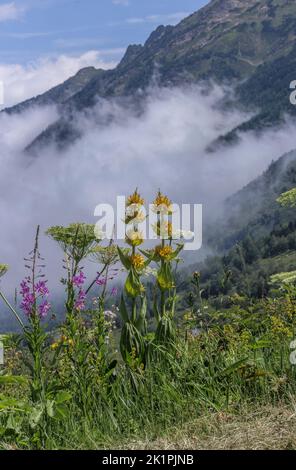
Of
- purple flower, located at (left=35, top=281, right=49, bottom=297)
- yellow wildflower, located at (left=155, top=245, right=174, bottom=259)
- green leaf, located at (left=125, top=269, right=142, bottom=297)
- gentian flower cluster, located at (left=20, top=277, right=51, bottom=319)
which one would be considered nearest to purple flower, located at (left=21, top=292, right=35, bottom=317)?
gentian flower cluster, located at (left=20, top=277, right=51, bottom=319)

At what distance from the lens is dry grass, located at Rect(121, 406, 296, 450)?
5.04 m

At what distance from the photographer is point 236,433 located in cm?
526

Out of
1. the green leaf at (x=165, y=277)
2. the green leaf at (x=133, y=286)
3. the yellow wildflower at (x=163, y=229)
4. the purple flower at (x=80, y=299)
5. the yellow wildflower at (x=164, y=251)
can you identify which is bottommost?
the purple flower at (x=80, y=299)

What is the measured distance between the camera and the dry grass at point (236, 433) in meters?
5.04

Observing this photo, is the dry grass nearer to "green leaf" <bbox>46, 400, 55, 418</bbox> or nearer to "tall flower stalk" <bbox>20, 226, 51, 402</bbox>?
"green leaf" <bbox>46, 400, 55, 418</bbox>

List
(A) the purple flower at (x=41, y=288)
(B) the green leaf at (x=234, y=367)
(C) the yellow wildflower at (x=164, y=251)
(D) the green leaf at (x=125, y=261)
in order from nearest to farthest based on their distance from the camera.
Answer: (B) the green leaf at (x=234, y=367)
(A) the purple flower at (x=41, y=288)
(D) the green leaf at (x=125, y=261)
(C) the yellow wildflower at (x=164, y=251)

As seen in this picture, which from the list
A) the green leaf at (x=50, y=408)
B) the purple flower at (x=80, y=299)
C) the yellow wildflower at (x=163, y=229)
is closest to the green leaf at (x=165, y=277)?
the yellow wildflower at (x=163, y=229)

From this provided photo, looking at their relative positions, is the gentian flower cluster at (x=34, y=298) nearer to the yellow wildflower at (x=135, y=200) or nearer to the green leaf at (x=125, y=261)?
the green leaf at (x=125, y=261)

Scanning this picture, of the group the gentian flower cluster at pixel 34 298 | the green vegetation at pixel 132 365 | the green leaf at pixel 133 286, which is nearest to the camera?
the green vegetation at pixel 132 365

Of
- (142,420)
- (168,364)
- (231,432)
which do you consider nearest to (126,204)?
(168,364)

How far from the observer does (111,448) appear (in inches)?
207

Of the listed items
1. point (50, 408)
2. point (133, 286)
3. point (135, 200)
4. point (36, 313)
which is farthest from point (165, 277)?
point (50, 408)

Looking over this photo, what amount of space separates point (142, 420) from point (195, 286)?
191 cm

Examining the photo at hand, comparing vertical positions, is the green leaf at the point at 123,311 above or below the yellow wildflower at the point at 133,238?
below
